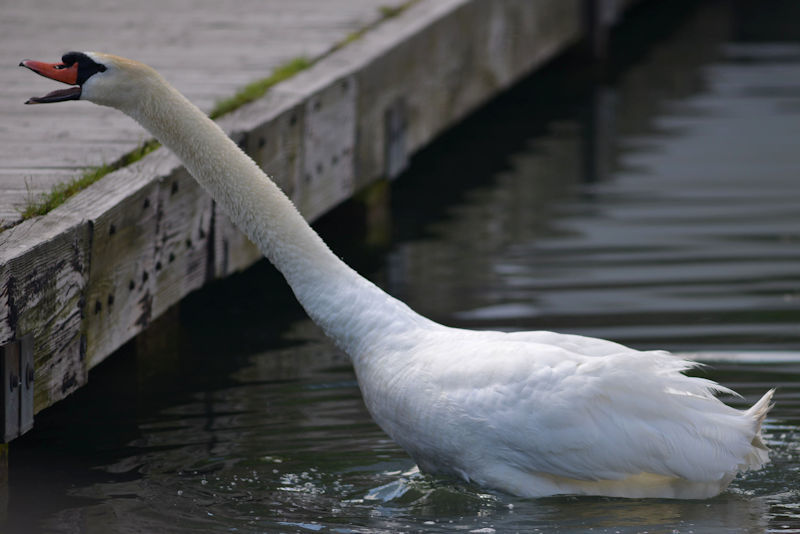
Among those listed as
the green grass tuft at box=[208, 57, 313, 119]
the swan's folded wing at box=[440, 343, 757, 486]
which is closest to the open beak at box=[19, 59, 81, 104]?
the swan's folded wing at box=[440, 343, 757, 486]

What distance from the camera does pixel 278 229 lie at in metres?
5.14

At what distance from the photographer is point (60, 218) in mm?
5047

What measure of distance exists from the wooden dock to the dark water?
428 mm

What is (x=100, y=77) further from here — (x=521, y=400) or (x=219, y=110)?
(x=219, y=110)

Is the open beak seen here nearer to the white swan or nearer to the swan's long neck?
the white swan

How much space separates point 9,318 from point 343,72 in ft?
11.6

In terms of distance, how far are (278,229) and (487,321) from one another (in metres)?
1.98

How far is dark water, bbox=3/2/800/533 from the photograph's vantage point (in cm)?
486

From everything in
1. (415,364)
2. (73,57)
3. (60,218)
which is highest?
(73,57)

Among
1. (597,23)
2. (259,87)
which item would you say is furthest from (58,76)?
(597,23)

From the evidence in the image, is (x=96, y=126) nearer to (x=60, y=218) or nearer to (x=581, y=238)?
(x=60, y=218)

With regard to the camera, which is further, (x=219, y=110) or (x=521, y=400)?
(x=219, y=110)

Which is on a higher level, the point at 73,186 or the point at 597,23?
the point at 597,23

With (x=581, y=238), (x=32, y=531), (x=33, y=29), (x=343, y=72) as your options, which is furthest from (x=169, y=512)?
(x=33, y=29)
